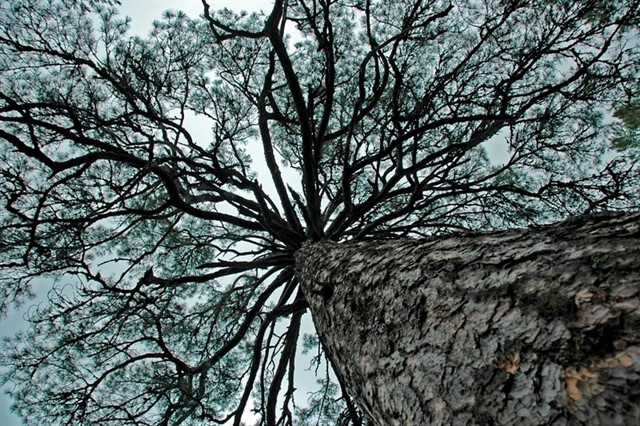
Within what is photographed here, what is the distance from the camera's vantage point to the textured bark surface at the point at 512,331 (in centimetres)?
45

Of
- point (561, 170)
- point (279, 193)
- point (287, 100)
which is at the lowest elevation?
point (561, 170)

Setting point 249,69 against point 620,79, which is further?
point 249,69

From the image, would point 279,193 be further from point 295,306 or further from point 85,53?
point 85,53

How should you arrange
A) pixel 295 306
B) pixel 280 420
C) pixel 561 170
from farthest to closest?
pixel 561 170
pixel 280 420
pixel 295 306

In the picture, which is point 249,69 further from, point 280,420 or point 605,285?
point 605,285

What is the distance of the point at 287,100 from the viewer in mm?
4344

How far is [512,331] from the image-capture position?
0.57 meters

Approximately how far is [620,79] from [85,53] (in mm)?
4696

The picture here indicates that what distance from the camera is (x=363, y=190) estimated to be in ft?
15.8

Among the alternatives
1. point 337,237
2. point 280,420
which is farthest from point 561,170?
point 280,420

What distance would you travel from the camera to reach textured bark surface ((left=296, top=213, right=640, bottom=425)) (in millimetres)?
451

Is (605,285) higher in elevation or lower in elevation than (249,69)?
lower

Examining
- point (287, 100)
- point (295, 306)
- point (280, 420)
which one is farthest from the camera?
point (287, 100)

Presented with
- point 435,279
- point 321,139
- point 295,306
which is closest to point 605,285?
point 435,279
